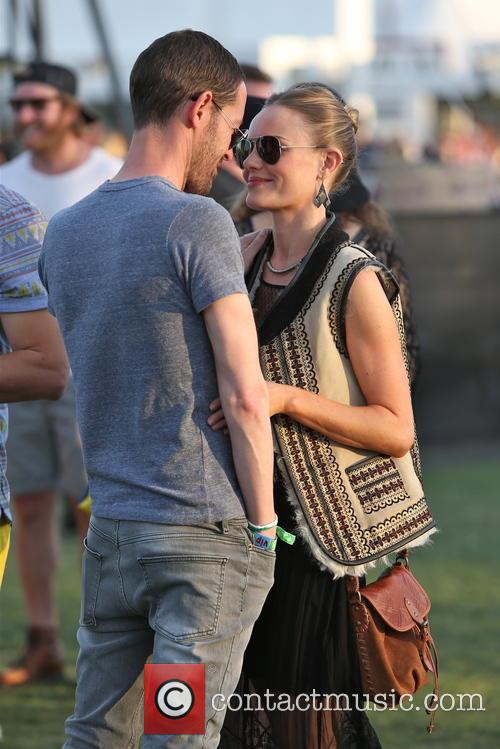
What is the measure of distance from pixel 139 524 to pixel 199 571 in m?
0.15

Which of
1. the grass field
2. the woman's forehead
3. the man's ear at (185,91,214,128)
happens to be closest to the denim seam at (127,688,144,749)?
the man's ear at (185,91,214,128)

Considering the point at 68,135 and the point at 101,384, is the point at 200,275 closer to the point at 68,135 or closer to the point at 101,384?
the point at 101,384

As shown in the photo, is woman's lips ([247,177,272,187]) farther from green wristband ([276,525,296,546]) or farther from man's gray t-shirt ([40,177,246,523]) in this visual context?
green wristband ([276,525,296,546])

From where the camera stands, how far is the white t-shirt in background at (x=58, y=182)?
559 cm

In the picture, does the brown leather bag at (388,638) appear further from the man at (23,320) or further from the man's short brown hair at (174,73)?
the man's short brown hair at (174,73)

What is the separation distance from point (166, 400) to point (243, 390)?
0.51 ft

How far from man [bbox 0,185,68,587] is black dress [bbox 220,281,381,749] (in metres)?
0.51

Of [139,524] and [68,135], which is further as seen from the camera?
[68,135]

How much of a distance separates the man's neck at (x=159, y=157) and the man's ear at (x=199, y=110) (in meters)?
0.04

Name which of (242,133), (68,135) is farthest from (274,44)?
(242,133)

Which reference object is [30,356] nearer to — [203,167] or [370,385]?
[203,167]

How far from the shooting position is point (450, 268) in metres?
11.6

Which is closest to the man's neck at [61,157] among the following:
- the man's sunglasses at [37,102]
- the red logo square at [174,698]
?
the man's sunglasses at [37,102]

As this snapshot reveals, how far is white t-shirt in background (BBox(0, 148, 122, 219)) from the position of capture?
5.59 m
